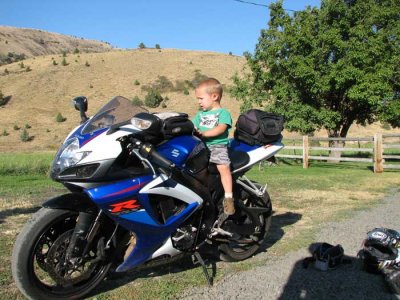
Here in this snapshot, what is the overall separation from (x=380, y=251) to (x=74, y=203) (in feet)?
10.3

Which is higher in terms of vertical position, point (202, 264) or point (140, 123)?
point (140, 123)

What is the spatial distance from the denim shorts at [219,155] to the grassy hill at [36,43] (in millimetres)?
105259

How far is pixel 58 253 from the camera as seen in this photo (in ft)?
11.4

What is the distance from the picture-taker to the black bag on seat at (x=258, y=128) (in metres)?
4.82

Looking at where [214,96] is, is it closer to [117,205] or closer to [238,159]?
[238,159]

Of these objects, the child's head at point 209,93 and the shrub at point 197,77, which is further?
the shrub at point 197,77

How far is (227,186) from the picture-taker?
172 inches

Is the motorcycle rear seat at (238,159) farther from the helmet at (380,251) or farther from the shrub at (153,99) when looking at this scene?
the shrub at (153,99)

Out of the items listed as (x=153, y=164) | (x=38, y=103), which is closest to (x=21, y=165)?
(x=153, y=164)

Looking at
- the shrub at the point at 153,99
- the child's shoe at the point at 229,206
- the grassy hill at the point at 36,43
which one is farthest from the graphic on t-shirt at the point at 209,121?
the grassy hill at the point at 36,43

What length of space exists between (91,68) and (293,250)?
63.1m

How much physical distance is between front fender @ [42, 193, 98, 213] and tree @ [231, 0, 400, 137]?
19.1 meters

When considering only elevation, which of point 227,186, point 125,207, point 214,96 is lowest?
point 227,186

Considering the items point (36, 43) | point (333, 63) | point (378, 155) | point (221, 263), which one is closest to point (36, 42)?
point (36, 43)
